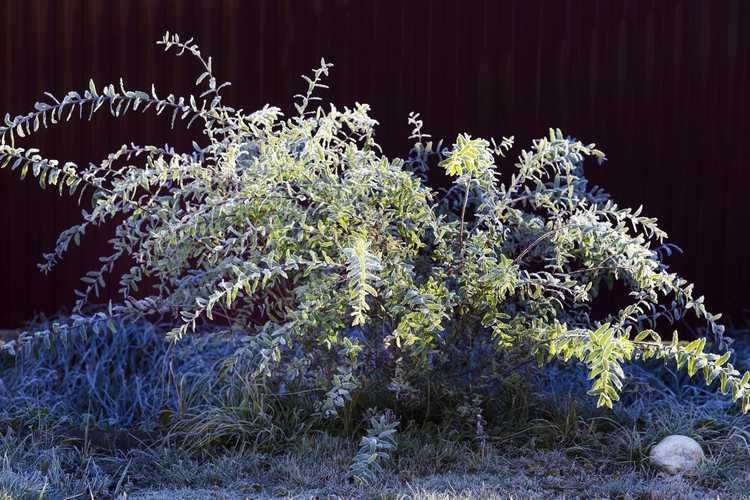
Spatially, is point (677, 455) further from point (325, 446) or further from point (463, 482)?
point (325, 446)

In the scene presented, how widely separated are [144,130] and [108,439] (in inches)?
89.5

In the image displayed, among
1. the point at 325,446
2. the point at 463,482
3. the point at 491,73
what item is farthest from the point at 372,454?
the point at 491,73

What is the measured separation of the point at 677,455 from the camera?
11.6ft

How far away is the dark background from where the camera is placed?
215 inches

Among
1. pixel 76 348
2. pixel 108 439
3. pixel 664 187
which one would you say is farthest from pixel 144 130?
pixel 664 187

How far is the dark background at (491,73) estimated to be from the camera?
5473 mm

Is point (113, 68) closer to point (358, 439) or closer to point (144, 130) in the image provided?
point (144, 130)

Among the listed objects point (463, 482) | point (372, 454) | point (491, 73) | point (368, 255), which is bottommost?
point (463, 482)

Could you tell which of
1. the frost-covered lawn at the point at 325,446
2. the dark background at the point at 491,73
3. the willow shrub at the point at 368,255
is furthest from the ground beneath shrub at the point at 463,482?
the dark background at the point at 491,73

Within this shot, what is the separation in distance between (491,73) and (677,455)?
8.89 feet

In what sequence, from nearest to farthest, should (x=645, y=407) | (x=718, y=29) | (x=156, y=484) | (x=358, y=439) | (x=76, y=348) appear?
(x=156, y=484)
(x=358, y=439)
(x=645, y=407)
(x=76, y=348)
(x=718, y=29)

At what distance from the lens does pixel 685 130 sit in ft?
18.0

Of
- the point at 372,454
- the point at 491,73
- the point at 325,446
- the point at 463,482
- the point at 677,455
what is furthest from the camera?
the point at 491,73

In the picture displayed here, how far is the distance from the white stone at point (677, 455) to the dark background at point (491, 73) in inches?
82.0
